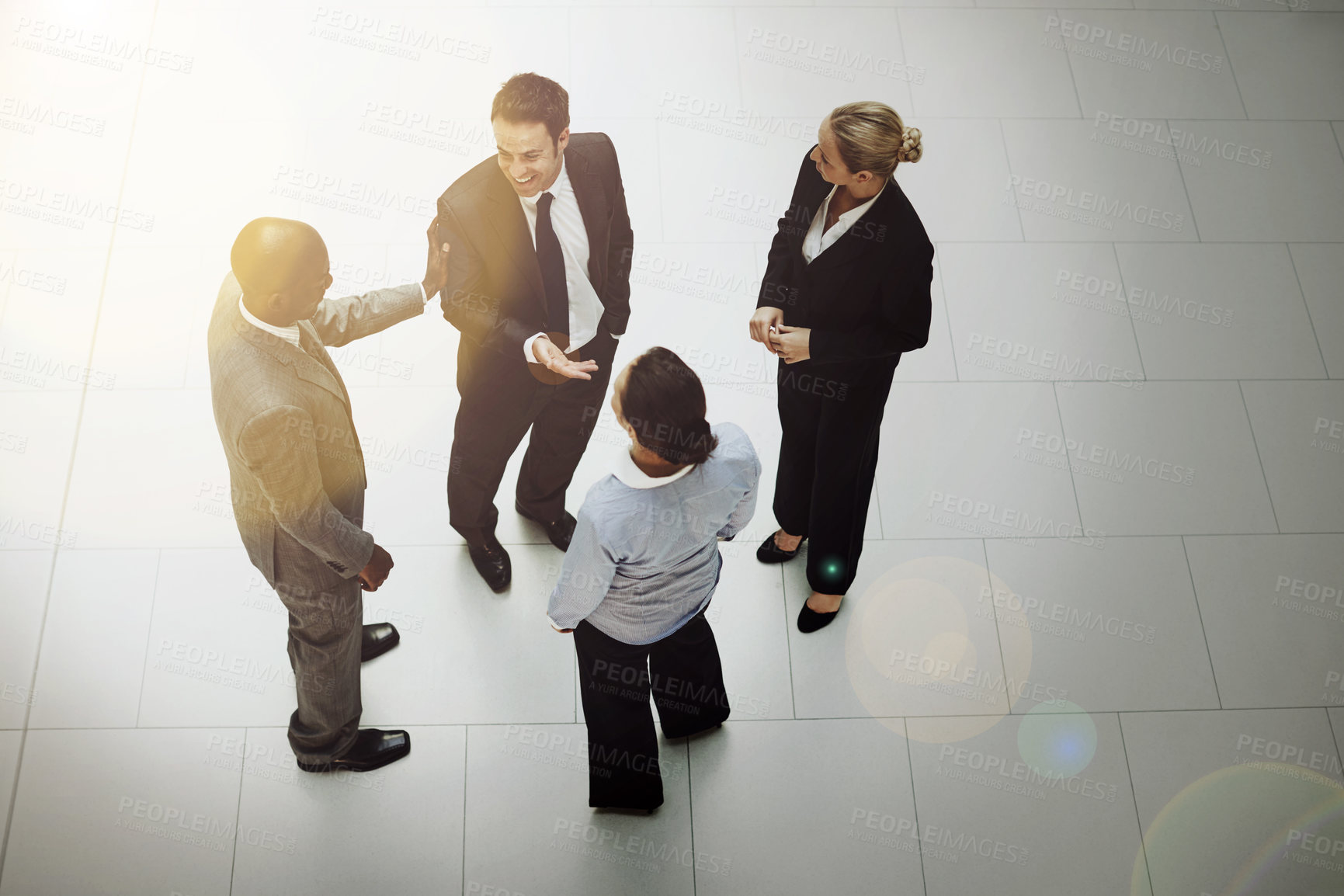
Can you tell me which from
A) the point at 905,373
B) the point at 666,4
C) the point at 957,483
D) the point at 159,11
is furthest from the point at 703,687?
the point at 159,11

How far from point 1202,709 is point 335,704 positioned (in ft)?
8.93

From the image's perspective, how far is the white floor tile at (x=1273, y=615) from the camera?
3.01 m

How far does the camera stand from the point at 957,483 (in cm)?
335

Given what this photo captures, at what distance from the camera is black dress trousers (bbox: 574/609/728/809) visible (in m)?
2.46

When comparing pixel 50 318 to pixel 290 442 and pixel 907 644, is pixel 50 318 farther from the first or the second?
pixel 907 644

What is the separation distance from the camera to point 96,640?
2914 mm

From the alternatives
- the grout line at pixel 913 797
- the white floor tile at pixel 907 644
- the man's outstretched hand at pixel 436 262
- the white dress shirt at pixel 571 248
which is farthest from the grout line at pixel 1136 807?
the man's outstretched hand at pixel 436 262

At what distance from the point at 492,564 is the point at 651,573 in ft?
3.34

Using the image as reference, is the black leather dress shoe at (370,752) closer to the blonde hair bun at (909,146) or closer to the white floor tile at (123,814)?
the white floor tile at (123,814)

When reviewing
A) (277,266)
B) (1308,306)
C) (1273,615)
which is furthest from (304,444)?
(1308,306)

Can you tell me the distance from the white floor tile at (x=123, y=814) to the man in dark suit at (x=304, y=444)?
0.33 metres

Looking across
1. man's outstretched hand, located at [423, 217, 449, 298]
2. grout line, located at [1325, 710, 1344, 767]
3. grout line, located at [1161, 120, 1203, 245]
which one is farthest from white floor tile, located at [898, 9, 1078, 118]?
grout line, located at [1325, 710, 1344, 767]

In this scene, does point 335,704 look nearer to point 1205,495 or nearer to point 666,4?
point 1205,495

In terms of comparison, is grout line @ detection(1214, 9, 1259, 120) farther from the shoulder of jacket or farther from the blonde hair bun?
the shoulder of jacket
